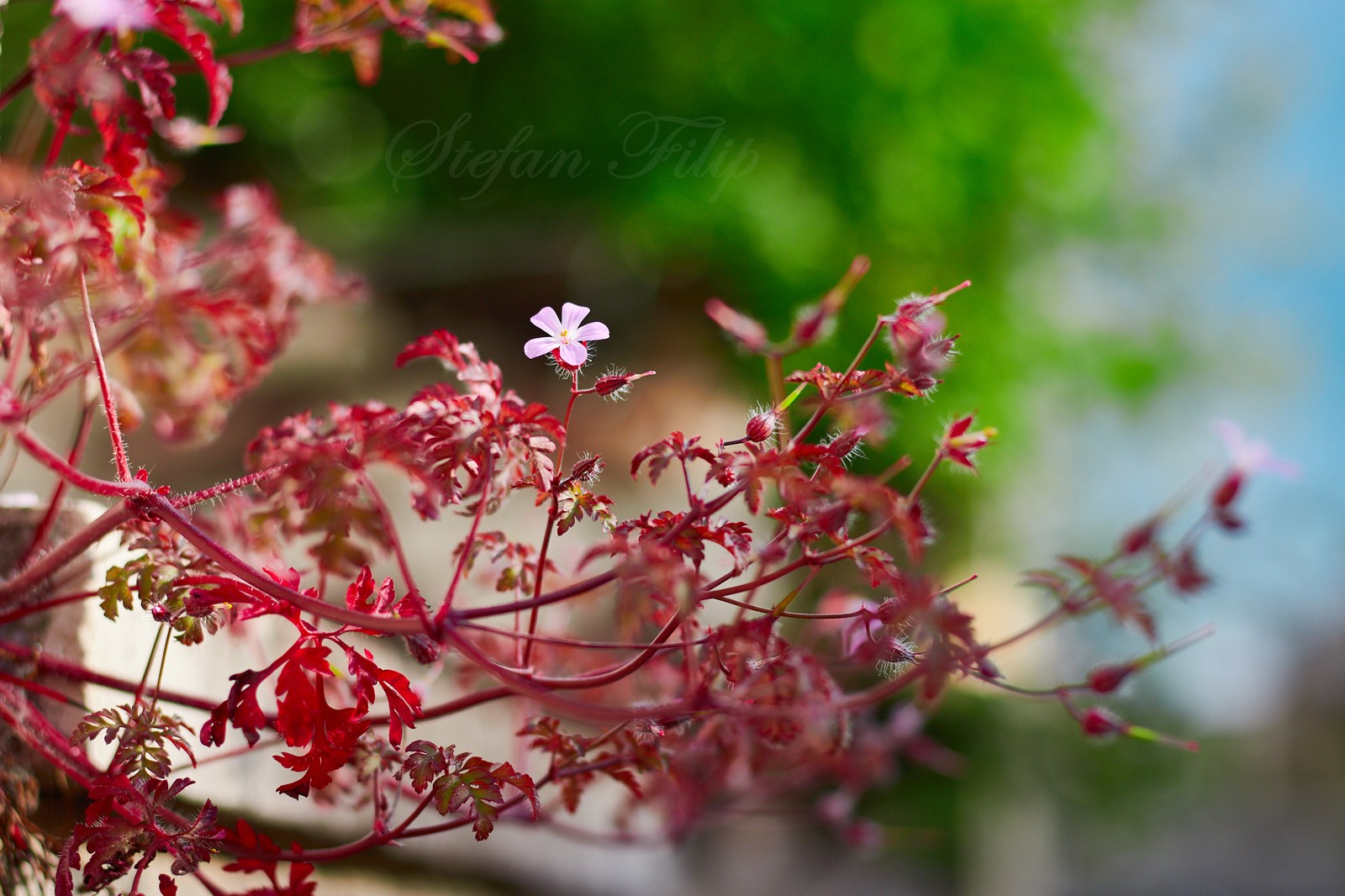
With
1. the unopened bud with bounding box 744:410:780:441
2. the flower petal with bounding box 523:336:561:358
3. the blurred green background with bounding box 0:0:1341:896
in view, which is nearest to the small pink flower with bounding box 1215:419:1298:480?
the unopened bud with bounding box 744:410:780:441

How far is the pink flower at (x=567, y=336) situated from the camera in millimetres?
447

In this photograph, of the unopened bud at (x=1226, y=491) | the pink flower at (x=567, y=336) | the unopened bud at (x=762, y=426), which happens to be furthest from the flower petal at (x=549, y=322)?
the unopened bud at (x=1226, y=491)

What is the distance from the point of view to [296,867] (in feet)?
1.61

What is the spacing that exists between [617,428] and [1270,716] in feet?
15.0

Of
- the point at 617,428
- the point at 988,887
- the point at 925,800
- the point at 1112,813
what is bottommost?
the point at 988,887

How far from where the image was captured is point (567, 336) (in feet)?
1.51

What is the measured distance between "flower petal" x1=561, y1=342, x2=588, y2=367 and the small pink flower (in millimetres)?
330

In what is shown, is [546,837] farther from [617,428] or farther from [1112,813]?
[1112,813]

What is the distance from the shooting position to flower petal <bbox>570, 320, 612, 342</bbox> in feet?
1.44

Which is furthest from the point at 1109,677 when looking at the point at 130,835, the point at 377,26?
the point at 377,26

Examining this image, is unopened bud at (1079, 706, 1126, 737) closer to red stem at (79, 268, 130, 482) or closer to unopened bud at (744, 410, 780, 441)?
unopened bud at (744, 410, 780, 441)

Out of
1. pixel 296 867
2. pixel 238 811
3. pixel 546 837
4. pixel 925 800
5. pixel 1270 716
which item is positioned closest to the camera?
pixel 296 867

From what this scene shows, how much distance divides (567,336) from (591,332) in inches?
0.8

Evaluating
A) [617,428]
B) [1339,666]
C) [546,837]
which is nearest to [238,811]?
[546,837]
